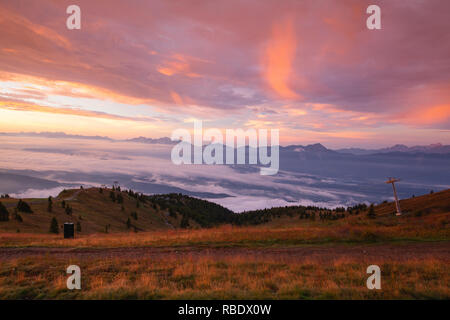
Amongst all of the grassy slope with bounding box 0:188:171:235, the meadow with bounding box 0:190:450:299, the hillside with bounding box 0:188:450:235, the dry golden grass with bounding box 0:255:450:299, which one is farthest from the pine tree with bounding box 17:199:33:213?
the dry golden grass with bounding box 0:255:450:299

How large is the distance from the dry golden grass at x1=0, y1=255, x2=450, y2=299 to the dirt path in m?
1.50

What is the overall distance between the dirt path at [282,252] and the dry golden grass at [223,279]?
150 centimetres

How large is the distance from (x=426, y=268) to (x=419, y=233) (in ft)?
37.0

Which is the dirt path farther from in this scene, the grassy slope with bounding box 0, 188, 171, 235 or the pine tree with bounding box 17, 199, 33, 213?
the pine tree with bounding box 17, 199, 33, 213

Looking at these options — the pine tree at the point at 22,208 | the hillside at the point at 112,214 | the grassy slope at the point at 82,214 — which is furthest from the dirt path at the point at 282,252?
the pine tree at the point at 22,208

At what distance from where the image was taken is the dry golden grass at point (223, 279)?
850 cm

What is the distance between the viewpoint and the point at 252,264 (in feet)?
41.9

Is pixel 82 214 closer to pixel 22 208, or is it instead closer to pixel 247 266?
pixel 22 208

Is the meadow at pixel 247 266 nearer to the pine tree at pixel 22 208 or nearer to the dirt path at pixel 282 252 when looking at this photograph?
the dirt path at pixel 282 252

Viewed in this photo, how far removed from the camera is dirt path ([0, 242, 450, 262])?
14336mm

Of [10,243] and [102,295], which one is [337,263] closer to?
[102,295]

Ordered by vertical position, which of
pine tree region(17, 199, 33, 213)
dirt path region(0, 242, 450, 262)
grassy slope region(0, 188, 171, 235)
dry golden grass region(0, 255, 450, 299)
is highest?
dry golden grass region(0, 255, 450, 299)
